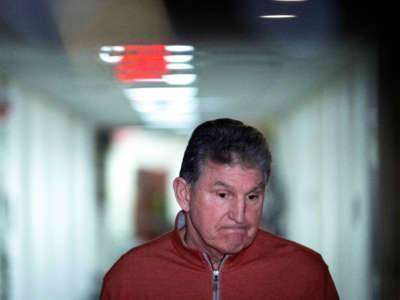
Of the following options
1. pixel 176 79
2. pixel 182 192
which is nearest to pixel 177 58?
pixel 176 79

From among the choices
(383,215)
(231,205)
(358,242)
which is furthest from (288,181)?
(231,205)

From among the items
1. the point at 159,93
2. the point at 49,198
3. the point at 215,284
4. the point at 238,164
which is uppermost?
the point at 159,93

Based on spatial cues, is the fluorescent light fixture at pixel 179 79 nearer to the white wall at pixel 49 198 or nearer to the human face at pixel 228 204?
the white wall at pixel 49 198

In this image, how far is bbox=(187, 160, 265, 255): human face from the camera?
137 cm

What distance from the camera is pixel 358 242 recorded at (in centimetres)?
357

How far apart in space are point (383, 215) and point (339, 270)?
1.09m

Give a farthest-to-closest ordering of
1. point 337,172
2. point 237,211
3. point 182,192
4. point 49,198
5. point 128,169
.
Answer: point 128,169, point 49,198, point 337,172, point 182,192, point 237,211

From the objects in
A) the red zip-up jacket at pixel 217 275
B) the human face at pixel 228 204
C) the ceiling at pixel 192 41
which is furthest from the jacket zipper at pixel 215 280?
the ceiling at pixel 192 41

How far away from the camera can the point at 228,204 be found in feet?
4.54

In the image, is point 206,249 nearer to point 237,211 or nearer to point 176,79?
point 237,211

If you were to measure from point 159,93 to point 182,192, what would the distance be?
2.67m

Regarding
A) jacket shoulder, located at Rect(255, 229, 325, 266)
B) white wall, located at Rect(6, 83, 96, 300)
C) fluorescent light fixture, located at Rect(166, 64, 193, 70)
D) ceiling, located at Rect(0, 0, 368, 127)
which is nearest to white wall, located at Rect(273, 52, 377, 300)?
ceiling, located at Rect(0, 0, 368, 127)

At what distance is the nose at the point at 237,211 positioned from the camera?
1363mm

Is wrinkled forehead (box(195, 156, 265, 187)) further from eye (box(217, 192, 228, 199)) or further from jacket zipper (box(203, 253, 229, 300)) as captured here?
jacket zipper (box(203, 253, 229, 300))
